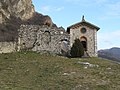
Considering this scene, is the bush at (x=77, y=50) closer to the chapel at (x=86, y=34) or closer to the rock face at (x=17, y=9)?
the chapel at (x=86, y=34)

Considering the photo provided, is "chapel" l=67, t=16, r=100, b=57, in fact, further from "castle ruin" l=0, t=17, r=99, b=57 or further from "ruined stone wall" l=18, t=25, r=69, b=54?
"ruined stone wall" l=18, t=25, r=69, b=54

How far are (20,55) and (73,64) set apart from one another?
669 cm

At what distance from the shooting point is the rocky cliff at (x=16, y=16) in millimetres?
111150

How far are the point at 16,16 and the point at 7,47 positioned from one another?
8252 centimetres

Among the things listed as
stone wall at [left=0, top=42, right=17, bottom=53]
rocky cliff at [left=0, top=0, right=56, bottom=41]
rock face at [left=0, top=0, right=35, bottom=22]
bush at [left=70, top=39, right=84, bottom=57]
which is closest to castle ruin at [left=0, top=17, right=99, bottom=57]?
stone wall at [left=0, top=42, right=17, bottom=53]

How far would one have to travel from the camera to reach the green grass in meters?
27.5

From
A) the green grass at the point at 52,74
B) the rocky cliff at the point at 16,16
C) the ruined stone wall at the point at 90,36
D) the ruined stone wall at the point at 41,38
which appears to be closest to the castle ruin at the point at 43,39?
the ruined stone wall at the point at 41,38

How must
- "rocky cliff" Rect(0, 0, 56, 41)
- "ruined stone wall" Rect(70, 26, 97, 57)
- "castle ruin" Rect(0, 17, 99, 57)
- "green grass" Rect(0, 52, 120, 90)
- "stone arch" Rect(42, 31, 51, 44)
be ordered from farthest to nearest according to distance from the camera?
"rocky cliff" Rect(0, 0, 56, 41)
"ruined stone wall" Rect(70, 26, 97, 57)
"stone arch" Rect(42, 31, 51, 44)
"castle ruin" Rect(0, 17, 99, 57)
"green grass" Rect(0, 52, 120, 90)

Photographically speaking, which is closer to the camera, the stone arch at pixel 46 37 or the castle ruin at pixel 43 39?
the castle ruin at pixel 43 39

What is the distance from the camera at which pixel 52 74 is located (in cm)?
3122

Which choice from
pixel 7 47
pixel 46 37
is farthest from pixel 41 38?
pixel 7 47

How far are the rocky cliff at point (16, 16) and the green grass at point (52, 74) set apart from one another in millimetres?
65060

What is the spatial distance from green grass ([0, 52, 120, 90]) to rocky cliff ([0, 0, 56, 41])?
65.1m

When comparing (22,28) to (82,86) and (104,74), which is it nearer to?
(104,74)
